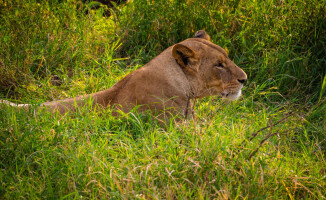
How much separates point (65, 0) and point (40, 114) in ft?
9.25

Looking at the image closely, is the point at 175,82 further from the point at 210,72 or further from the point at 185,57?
the point at 210,72

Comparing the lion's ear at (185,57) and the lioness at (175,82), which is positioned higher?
the lion's ear at (185,57)

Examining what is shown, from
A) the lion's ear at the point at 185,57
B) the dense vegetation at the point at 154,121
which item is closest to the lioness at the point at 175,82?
the lion's ear at the point at 185,57

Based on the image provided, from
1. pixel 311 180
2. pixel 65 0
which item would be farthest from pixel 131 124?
pixel 65 0

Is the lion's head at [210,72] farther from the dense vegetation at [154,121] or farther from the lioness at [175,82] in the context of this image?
the dense vegetation at [154,121]

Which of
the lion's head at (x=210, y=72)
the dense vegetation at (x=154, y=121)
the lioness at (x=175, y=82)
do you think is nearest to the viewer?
the dense vegetation at (x=154, y=121)

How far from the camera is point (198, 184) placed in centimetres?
267

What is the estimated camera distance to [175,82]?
12.1 feet

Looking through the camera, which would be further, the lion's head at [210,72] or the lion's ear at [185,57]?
the lion's head at [210,72]

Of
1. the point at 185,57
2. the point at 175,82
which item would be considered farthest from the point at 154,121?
the point at 185,57

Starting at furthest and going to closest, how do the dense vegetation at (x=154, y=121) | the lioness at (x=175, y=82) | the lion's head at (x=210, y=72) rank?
the lion's head at (x=210, y=72) → the lioness at (x=175, y=82) → the dense vegetation at (x=154, y=121)

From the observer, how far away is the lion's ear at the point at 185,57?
3.64 meters

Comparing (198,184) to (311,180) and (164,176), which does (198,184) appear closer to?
(164,176)

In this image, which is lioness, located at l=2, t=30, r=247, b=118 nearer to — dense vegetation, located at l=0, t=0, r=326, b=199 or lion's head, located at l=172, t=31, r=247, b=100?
lion's head, located at l=172, t=31, r=247, b=100
